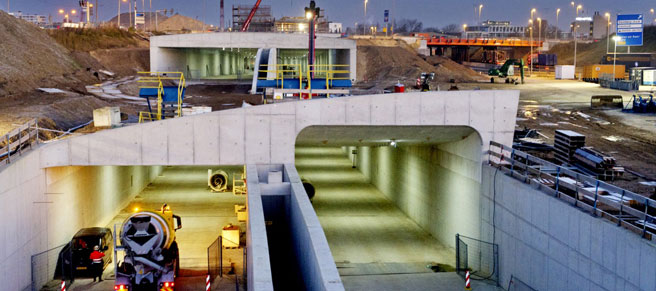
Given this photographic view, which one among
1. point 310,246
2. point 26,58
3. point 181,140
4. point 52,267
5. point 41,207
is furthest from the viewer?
point 26,58

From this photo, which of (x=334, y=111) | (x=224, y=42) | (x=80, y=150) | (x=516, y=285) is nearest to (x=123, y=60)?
(x=224, y=42)

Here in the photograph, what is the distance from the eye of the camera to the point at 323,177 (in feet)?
157

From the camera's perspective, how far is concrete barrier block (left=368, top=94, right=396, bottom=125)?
26.1m

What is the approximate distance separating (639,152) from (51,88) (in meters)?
35.1

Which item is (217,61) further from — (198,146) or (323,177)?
(198,146)

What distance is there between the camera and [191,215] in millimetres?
32500

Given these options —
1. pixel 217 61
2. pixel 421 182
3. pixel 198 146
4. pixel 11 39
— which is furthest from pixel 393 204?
pixel 217 61

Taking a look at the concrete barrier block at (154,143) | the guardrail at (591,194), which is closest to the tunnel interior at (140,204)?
the concrete barrier block at (154,143)

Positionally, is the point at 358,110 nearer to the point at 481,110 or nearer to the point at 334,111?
the point at 334,111

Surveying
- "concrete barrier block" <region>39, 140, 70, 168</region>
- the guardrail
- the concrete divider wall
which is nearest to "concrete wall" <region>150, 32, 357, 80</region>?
"concrete barrier block" <region>39, 140, 70, 168</region>

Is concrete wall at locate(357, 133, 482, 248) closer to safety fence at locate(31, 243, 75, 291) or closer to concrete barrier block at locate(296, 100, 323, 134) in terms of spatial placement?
concrete barrier block at locate(296, 100, 323, 134)

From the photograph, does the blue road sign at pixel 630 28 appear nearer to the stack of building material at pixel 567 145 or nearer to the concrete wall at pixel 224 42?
the concrete wall at pixel 224 42

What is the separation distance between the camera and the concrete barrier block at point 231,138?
25.8 metres

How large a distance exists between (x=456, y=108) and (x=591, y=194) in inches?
312
